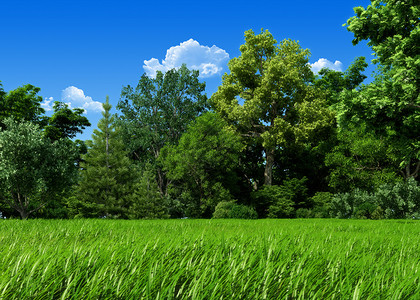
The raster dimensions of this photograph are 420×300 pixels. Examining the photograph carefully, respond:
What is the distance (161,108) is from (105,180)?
483 inches

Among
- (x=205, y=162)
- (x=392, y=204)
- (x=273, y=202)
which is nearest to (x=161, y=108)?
(x=205, y=162)

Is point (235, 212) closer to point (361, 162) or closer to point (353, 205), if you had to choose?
point (353, 205)

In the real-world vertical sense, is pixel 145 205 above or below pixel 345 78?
below

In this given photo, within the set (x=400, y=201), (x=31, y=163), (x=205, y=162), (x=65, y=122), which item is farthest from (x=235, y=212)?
(x=65, y=122)

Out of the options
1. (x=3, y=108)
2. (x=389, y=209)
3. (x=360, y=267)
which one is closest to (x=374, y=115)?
(x=360, y=267)

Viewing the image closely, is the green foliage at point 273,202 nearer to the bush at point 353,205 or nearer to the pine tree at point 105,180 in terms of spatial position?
the bush at point 353,205

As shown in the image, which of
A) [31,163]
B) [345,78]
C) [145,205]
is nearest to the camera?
[31,163]

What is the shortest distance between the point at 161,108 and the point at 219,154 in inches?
399

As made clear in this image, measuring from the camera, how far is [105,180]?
2303 cm

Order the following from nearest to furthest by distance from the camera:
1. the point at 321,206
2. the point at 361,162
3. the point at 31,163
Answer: the point at 31,163 → the point at 321,206 → the point at 361,162

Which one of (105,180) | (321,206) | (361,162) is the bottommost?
(321,206)

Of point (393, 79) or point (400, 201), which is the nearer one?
point (393, 79)

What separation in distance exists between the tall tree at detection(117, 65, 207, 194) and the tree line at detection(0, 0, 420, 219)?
0.12 meters

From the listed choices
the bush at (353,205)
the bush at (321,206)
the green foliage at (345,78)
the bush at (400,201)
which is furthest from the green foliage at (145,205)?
the green foliage at (345,78)
